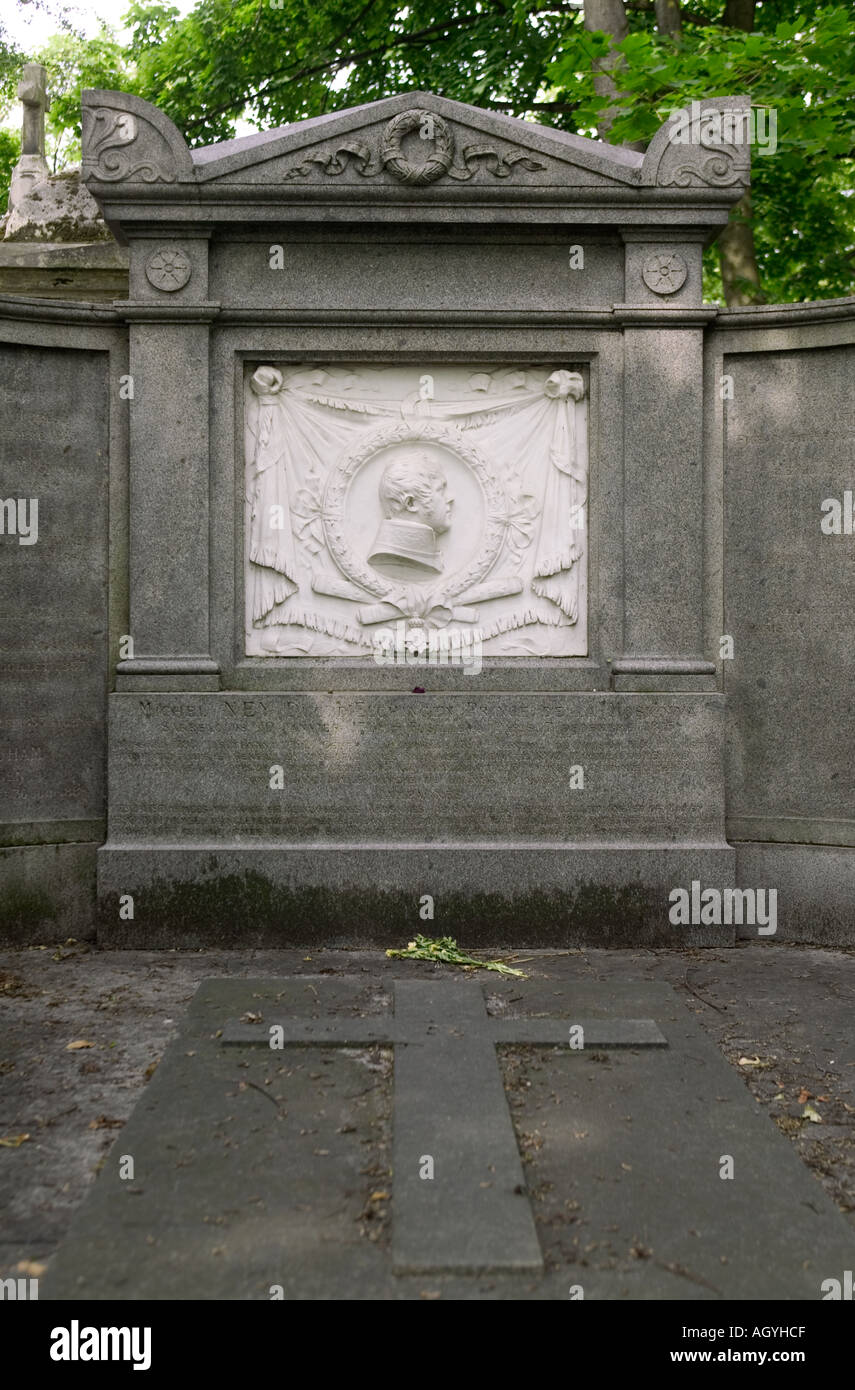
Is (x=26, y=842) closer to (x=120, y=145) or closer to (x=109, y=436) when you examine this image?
(x=109, y=436)

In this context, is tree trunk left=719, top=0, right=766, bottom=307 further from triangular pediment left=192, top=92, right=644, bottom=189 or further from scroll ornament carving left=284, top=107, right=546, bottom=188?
scroll ornament carving left=284, top=107, right=546, bottom=188

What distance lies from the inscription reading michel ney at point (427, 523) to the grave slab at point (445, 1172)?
2.37 m

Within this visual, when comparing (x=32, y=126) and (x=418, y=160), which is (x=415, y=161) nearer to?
(x=418, y=160)

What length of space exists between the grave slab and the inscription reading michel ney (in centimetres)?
237

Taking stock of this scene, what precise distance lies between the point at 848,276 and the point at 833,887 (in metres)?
9.86

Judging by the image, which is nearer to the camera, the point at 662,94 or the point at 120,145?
the point at 120,145

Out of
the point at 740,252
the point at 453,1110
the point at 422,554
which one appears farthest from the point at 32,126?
the point at 453,1110

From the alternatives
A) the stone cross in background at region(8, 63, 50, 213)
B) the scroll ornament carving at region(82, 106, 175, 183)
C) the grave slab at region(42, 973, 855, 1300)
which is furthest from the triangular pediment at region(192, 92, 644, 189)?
the grave slab at region(42, 973, 855, 1300)

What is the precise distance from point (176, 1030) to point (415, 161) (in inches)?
173

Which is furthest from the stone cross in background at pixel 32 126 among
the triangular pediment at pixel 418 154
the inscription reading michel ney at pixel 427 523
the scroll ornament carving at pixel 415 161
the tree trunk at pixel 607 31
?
the tree trunk at pixel 607 31

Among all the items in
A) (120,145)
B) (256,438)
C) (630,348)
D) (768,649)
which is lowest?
(768,649)

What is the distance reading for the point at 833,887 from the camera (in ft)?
20.1

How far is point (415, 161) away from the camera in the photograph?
6.02 m

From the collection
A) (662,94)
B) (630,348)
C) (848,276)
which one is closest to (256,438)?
(630,348)
